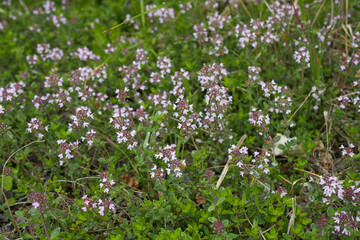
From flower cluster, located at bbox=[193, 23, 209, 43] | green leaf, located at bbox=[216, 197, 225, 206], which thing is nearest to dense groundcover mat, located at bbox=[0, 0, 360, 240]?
green leaf, located at bbox=[216, 197, 225, 206]

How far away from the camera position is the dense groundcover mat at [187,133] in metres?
3.22

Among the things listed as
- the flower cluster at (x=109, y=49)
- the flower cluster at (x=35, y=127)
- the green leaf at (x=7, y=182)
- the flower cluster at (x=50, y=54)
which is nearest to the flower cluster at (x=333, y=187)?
the flower cluster at (x=35, y=127)

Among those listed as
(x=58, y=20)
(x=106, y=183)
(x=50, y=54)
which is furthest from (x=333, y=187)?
(x=58, y=20)

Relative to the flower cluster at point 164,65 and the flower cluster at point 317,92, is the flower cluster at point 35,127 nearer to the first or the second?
the flower cluster at point 164,65

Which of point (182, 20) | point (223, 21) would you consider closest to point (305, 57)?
point (223, 21)

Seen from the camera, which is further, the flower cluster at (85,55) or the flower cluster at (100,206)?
the flower cluster at (85,55)

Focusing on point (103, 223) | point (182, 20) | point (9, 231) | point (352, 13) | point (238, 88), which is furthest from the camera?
point (182, 20)

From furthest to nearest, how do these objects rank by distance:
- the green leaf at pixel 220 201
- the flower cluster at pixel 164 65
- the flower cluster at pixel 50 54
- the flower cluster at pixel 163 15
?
the flower cluster at pixel 163 15 < the flower cluster at pixel 50 54 < the flower cluster at pixel 164 65 < the green leaf at pixel 220 201

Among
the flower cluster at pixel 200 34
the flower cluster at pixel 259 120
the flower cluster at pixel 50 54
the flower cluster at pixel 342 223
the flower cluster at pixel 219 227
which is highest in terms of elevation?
the flower cluster at pixel 50 54

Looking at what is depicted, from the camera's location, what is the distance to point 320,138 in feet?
13.8

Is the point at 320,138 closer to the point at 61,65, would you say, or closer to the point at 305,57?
the point at 305,57

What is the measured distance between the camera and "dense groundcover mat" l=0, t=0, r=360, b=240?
3.22m

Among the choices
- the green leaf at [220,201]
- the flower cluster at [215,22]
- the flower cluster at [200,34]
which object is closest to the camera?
the green leaf at [220,201]

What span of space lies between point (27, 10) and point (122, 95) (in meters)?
4.29
